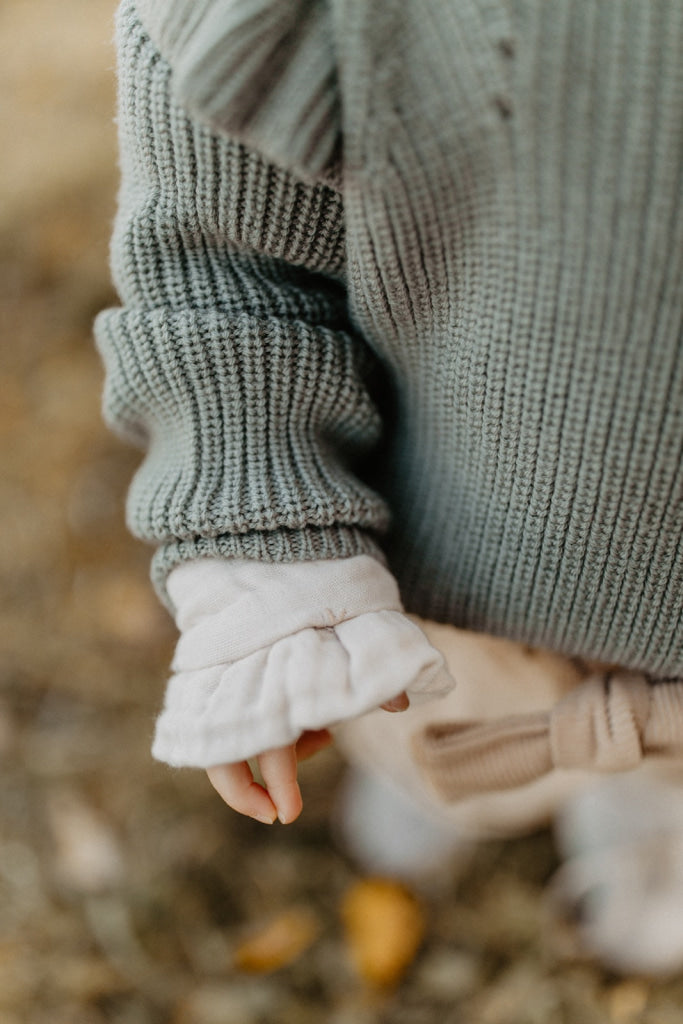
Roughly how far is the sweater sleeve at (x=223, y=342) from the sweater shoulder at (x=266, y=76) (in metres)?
0.05

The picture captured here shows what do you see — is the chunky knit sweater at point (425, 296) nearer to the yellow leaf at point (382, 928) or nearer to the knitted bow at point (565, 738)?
Result: the knitted bow at point (565, 738)

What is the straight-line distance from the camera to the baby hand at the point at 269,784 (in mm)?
535

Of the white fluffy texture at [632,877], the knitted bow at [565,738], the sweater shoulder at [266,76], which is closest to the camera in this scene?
the sweater shoulder at [266,76]

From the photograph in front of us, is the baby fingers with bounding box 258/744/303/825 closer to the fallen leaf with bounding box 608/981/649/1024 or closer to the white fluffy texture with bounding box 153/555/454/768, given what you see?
the white fluffy texture with bounding box 153/555/454/768

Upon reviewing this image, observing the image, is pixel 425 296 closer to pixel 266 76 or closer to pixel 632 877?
pixel 266 76

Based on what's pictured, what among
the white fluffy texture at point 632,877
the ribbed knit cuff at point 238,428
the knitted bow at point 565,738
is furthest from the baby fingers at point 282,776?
the white fluffy texture at point 632,877

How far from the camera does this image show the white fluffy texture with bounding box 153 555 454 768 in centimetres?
49

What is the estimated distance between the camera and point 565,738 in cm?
67

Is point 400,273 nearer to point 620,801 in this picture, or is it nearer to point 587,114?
point 587,114

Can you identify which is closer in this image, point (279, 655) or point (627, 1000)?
point (279, 655)

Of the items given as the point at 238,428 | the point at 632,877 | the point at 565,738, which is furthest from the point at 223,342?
the point at 632,877

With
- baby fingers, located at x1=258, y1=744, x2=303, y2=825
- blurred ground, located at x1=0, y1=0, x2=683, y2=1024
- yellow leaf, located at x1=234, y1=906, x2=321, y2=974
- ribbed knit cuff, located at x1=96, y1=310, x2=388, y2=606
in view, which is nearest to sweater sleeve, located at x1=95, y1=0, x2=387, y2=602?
ribbed knit cuff, located at x1=96, y1=310, x2=388, y2=606

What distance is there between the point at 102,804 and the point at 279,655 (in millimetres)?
768

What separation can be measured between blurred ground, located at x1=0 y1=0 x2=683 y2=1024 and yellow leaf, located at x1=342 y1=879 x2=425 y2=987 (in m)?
0.01
